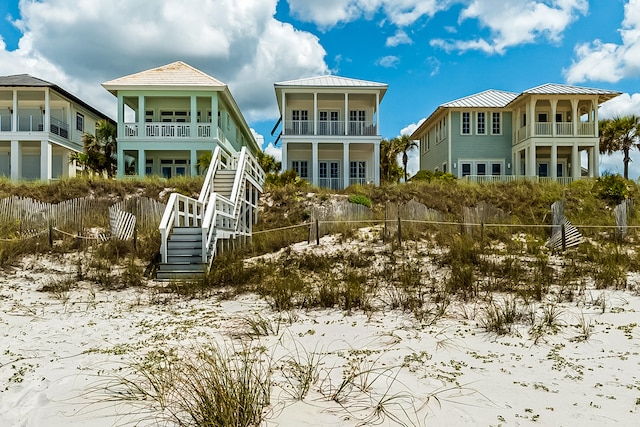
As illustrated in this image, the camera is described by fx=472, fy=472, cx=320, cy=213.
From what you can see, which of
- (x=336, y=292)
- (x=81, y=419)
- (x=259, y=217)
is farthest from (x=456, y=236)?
(x=81, y=419)

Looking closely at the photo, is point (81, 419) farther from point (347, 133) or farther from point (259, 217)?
point (347, 133)

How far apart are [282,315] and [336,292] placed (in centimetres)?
121

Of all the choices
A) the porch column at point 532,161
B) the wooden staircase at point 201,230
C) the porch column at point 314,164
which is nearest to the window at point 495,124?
the porch column at point 532,161

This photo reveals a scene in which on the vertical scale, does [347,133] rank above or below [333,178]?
above

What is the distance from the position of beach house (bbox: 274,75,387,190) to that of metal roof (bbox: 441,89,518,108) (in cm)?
533

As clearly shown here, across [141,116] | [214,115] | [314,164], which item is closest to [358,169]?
[314,164]

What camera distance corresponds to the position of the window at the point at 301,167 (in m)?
30.3

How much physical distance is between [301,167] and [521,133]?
13.7m

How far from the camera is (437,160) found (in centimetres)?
3309

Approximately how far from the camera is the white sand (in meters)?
4.21

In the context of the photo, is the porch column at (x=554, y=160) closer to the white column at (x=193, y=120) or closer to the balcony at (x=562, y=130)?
the balcony at (x=562, y=130)

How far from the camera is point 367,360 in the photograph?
552cm

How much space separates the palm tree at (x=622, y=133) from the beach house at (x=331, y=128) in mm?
14456

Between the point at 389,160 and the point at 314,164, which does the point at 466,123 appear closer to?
the point at 389,160
